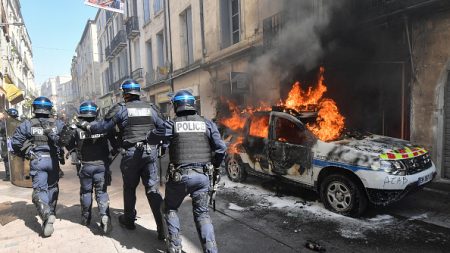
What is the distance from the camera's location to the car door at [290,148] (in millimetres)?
5387

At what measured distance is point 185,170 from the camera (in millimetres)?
3400

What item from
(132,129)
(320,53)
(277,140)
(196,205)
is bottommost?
(196,205)

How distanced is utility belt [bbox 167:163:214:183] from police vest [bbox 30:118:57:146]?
88.9 inches

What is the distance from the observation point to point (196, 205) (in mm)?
3387

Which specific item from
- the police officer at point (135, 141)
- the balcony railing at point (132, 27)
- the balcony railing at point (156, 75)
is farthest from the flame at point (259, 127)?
the balcony railing at point (132, 27)

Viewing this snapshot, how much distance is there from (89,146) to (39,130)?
2.82 feet

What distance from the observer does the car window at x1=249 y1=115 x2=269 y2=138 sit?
21.0 feet

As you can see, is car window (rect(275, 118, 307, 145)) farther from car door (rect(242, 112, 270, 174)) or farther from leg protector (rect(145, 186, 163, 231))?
leg protector (rect(145, 186, 163, 231))

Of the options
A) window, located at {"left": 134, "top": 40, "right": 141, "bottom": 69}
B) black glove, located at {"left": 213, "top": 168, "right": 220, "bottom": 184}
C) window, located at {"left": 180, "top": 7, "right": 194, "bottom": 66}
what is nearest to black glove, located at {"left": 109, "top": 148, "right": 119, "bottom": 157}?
black glove, located at {"left": 213, "top": 168, "right": 220, "bottom": 184}

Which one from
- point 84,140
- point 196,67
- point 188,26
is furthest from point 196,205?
point 188,26

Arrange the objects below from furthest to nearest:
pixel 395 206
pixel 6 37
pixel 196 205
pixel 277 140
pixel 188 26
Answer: pixel 6 37 < pixel 188 26 < pixel 277 140 < pixel 395 206 < pixel 196 205

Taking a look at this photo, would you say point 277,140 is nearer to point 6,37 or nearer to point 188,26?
point 188,26

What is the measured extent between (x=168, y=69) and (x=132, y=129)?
14676 millimetres

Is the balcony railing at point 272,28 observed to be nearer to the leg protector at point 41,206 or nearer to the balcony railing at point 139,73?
the leg protector at point 41,206
